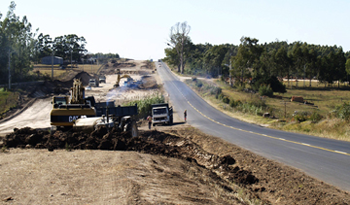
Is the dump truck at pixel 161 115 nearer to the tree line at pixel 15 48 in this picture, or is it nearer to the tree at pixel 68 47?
the tree line at pixel 15 48

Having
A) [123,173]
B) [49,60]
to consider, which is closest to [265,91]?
[123,173]

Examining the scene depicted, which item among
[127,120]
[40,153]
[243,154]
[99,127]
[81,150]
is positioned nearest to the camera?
[40,153]

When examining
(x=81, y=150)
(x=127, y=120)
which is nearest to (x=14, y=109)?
(x=127, y=120)

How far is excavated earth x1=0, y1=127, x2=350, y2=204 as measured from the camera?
918cm

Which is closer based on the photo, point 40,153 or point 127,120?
point 40,153

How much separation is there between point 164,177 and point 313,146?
13.1 m

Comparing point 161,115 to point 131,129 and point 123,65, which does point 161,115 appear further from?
point 123,65

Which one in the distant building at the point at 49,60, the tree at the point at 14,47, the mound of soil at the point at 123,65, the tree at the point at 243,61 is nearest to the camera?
the tree at the point at 14,47

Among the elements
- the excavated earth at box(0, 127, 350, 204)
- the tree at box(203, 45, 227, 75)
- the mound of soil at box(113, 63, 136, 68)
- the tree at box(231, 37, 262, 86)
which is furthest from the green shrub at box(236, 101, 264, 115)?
the mound of soil at box(113, 63, 136, 68)

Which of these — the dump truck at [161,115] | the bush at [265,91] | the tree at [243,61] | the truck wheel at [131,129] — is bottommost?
the dump truck at [161,115]

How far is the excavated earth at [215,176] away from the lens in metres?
9.18

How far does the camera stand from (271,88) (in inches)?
3770

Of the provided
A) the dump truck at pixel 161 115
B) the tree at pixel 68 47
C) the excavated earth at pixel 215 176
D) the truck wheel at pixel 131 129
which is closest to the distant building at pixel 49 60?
the tree at pixel 68 47

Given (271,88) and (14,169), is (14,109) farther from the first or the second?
(271,88)
